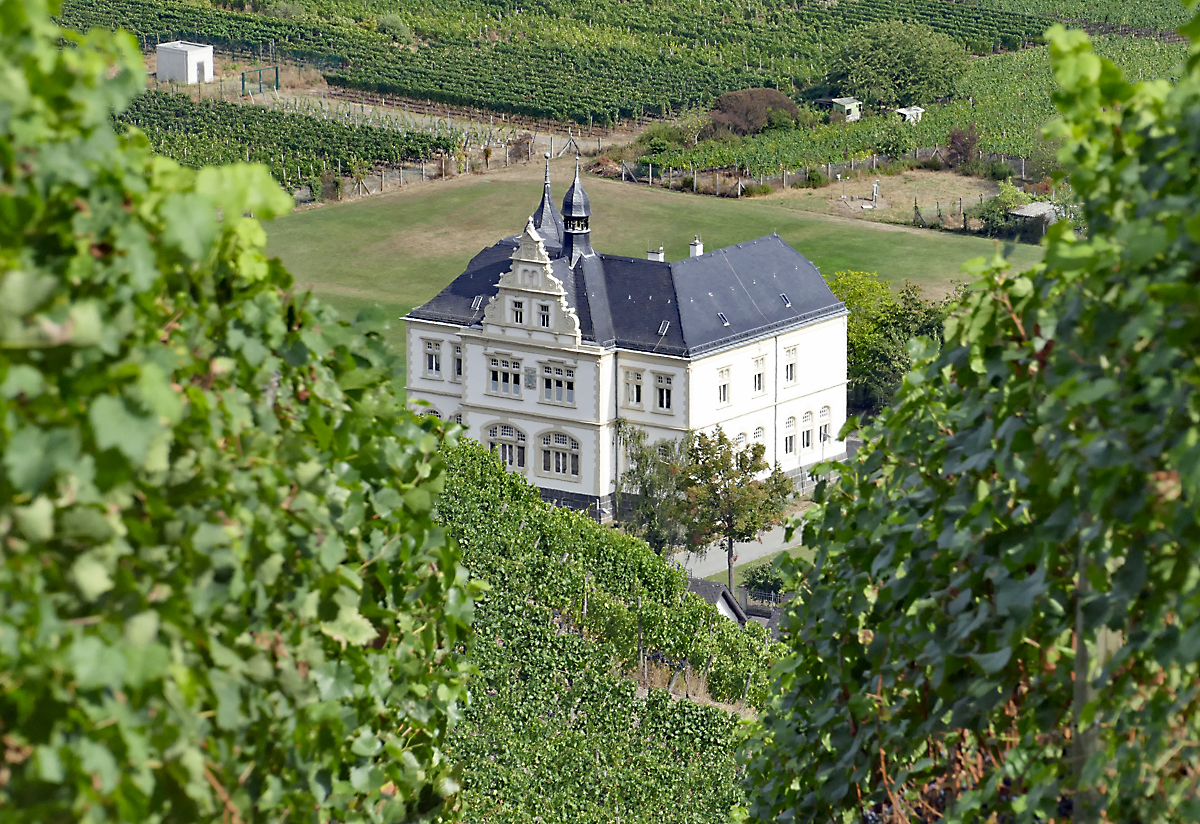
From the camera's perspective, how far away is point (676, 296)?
278ft

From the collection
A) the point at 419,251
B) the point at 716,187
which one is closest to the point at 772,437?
the point at 419,251

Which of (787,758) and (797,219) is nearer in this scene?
(787,758)

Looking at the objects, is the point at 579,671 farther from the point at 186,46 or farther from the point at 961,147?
the point at 186,46

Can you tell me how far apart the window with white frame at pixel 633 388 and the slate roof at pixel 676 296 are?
1255 millimetres

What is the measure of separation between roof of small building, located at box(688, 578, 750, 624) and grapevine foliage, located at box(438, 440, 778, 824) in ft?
37.0

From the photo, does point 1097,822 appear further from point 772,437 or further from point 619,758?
point 772,437

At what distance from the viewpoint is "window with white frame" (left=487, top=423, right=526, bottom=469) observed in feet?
289

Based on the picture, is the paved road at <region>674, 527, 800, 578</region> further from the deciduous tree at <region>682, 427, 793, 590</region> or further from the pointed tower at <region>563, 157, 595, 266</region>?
the pointed tower at <region>563, 157, 595, 266</region>

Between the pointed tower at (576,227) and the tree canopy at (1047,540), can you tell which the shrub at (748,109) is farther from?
the tree canopy at (1047,540)

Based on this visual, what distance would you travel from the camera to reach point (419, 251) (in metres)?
117

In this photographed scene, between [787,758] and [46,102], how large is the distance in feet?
30.9

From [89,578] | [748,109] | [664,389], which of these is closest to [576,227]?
[664,389]

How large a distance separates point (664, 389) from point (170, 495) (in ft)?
247

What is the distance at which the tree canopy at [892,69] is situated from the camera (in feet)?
510
